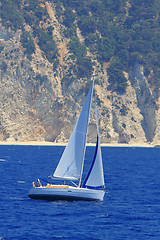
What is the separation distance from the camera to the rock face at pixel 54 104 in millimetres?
143375

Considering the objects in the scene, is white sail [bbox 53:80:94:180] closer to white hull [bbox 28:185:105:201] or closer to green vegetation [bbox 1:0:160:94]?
white hull [bbox 28:185:105:201]

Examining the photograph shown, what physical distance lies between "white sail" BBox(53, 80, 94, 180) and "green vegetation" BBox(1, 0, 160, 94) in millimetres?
107462

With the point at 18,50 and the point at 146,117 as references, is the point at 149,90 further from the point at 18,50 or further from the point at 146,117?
the point at 18,50

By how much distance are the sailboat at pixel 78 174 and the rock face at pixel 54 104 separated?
98572mm

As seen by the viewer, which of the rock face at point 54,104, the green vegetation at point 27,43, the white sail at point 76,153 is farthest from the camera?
the green vegetation at point 27,43

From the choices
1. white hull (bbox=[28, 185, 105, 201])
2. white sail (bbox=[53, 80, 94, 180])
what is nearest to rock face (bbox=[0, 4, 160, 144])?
white sail (bbox=[53, 80, 94, 180])

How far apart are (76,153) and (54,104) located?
346ft

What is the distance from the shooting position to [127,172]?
77.8 m

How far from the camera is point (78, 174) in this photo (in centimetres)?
4259

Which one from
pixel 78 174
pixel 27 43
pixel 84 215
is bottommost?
pixel 84 215

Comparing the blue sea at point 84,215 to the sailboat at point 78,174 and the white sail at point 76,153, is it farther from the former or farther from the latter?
the white sail at point 76,153

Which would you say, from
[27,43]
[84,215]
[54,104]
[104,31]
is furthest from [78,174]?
[104,31]

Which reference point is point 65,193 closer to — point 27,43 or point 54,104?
point 54,104

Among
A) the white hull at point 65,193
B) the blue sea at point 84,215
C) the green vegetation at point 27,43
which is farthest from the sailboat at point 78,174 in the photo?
the green vegetation at point 27,43
